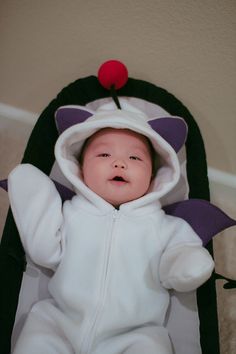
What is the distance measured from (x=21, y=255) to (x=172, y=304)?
1.20ft

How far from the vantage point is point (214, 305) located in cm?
82

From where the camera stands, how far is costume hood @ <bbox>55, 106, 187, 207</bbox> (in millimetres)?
844

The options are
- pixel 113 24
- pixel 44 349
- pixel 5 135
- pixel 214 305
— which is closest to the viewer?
pixel 44 349

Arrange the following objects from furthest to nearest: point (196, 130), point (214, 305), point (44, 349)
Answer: point (196, 130)
point (214, 305)
point (44, 349)

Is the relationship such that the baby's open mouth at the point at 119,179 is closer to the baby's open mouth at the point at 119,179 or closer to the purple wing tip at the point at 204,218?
the baby's open mouth at the point at 119,179

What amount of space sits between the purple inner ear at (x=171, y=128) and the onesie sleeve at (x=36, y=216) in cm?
31

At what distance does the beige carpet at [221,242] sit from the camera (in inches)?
40.3

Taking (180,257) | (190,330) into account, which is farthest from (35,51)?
(190,330)

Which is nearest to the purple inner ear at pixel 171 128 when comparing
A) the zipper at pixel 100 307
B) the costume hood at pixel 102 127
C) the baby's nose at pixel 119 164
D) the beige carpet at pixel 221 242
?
the costume hood at pixel 102 127

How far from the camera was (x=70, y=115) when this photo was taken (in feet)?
3.09

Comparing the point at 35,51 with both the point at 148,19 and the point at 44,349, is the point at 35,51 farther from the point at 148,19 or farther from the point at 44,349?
the point at 44,349

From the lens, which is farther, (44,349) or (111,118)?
(111,118)

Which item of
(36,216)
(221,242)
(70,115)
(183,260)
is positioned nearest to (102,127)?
(70,115)

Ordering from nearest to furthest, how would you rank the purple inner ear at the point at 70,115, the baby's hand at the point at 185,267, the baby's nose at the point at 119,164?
the baby's hand at the point at 185,267, the baby's nose at the point at 119,164, the purple inner ear at the point at 70,115
